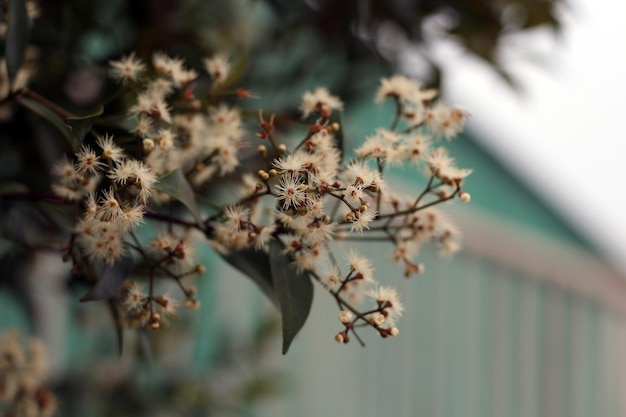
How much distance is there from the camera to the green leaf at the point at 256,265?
0.67 metres

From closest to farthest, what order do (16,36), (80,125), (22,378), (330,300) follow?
(80,125), (16,36), (22,378), (330,300)

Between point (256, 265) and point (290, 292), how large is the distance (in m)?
0.06

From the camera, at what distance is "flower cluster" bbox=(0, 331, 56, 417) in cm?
85

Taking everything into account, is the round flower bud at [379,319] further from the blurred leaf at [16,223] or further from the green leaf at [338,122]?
the blurred leaf at [16,223]

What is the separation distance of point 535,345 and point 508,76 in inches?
80.5

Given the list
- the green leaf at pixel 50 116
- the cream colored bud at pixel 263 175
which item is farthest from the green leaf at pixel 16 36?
the cream colored bud at pixel 263 175

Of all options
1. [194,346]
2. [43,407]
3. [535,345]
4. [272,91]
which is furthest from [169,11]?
[535,345]

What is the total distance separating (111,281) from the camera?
2.08ft

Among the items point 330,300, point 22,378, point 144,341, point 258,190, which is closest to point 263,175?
point 258,190

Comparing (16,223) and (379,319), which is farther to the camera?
(16,223)

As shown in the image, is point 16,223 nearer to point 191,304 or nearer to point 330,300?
point 191,304

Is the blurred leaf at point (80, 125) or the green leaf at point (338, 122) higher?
the green leaf at point (338, 122)

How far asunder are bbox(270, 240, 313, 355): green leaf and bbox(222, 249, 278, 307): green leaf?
4 centimetres

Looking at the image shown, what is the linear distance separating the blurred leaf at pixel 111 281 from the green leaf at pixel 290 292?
0.11 meters
